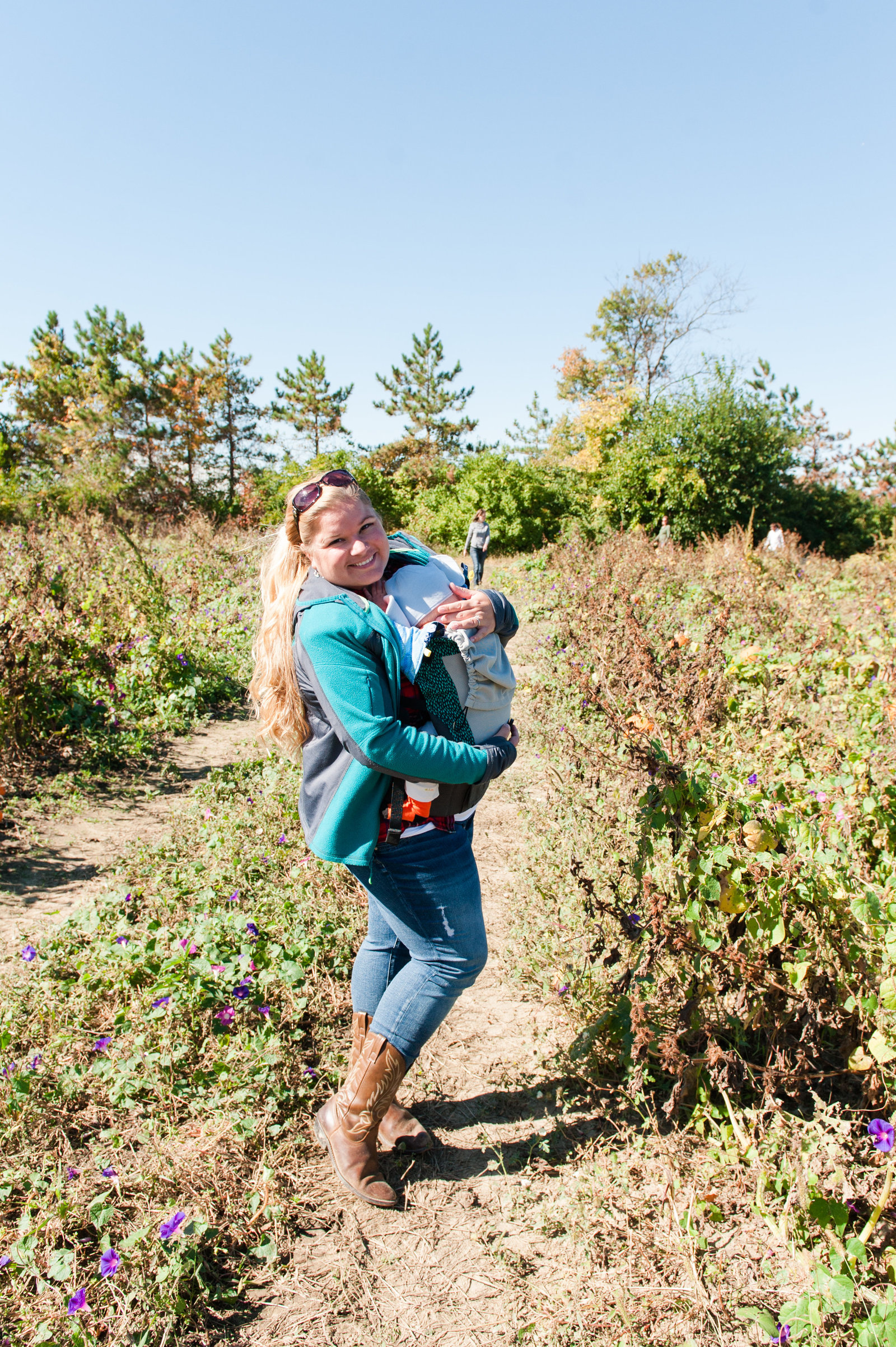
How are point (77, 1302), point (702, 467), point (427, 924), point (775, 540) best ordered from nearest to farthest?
point (77, 1302)
point (427, 924)
point (775, 540)
point (702, 467)

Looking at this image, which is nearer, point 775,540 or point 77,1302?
point 77,1302

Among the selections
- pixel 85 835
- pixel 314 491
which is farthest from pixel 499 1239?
pixel 85 835

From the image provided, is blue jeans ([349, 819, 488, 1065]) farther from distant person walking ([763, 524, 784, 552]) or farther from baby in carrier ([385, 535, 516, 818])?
distant person walking ([763, 524, 784, 552])

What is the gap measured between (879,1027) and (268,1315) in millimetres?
1451

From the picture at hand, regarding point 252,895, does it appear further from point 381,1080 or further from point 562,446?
point 562,446

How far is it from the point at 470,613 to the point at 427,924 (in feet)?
2.34

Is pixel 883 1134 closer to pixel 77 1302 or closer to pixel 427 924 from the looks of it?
pixel 427 924

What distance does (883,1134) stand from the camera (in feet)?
4.79

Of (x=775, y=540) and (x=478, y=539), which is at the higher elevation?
(x=775, y=540)

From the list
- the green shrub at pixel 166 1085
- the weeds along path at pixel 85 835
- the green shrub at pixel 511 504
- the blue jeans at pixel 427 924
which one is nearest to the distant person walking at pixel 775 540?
the green shrub at pixel 511 504

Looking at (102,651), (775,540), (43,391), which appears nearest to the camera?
(102,651)

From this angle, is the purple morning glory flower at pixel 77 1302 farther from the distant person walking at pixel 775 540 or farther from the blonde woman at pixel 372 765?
the distant person walking at pixel 775 540

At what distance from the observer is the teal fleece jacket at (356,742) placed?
57.2 inches

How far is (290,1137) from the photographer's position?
199cm
